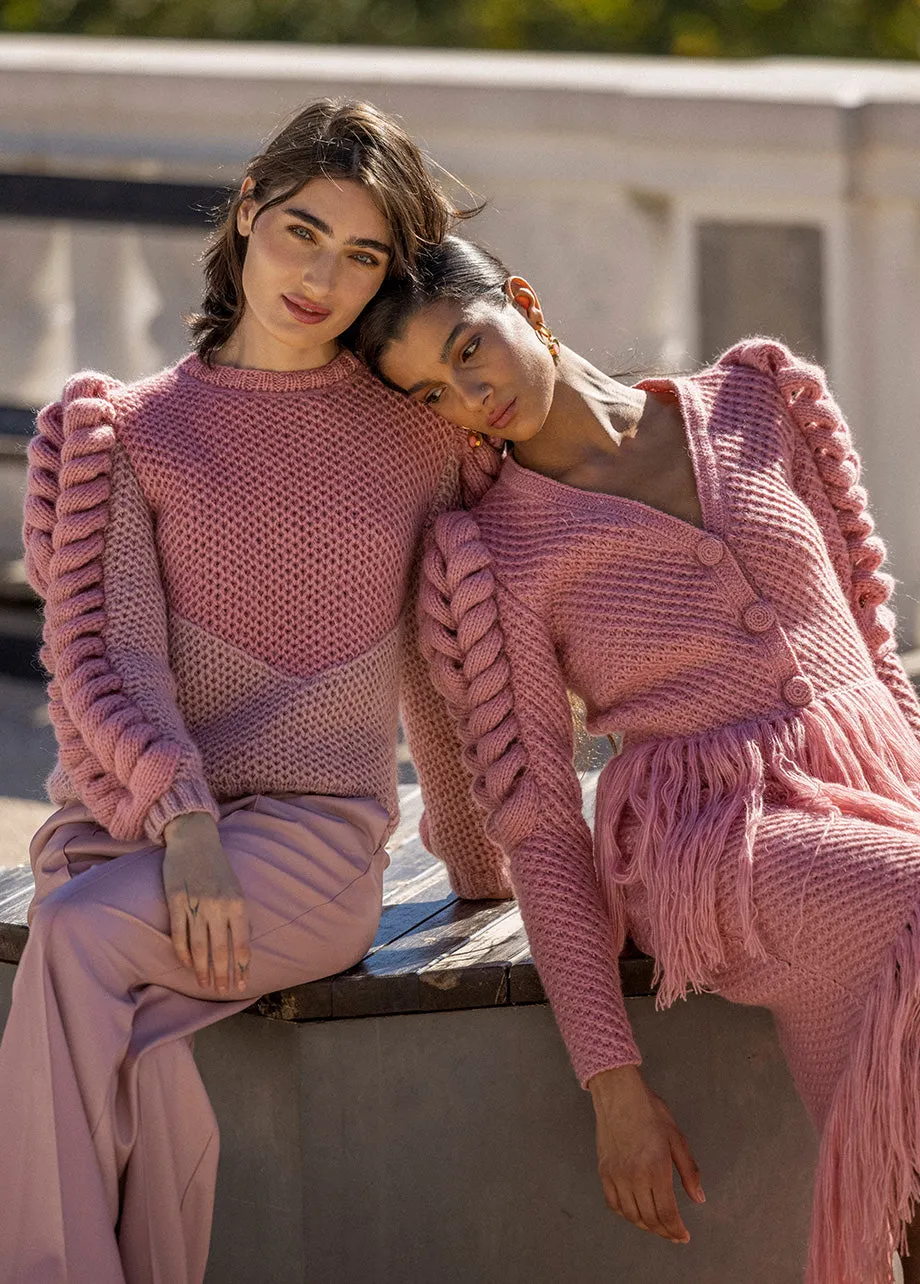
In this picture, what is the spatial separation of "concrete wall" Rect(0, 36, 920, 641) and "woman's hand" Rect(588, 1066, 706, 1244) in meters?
3.27

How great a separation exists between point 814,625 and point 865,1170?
74cm

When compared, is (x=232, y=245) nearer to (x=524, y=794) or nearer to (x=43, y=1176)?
(x=524, y=794)

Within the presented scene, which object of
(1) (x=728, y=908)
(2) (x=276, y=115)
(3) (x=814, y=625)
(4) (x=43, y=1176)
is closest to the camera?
(4) (x=43, y=1176)

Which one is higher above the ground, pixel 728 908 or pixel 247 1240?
pixel 728 908

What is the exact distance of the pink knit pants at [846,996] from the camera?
2258 mm

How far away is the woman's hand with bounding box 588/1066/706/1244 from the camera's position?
2400 mm

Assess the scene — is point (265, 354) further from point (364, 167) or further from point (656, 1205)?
point (656, 1205)

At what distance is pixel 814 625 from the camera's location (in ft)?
8.66

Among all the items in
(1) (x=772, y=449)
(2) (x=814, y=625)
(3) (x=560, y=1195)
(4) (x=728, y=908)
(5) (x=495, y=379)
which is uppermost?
(5) (x=495, y=379)

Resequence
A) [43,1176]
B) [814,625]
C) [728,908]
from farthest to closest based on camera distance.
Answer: [814,625] → [728,908] → [43,1176]

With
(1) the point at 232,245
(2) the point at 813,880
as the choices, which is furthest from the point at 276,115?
(2) the point at 813,880

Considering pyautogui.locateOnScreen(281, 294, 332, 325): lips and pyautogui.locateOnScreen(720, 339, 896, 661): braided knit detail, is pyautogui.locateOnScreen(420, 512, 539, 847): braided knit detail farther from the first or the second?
pyautogui.locateOnScreen(720, 339, 896, 661): braided knit detail

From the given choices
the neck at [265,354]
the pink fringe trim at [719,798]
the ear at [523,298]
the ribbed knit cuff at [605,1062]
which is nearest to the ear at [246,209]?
the neck at [265,354]

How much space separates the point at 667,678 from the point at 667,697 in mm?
31
